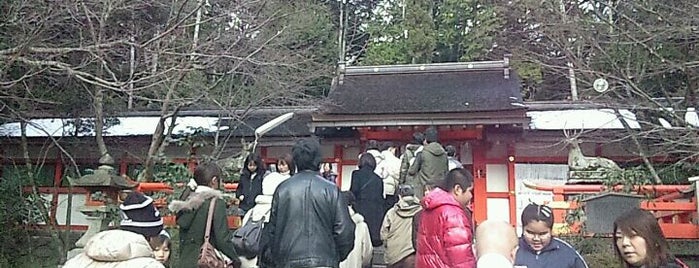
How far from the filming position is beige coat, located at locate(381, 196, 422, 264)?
5254 mm

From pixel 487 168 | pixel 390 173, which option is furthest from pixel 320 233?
pixel 487 168

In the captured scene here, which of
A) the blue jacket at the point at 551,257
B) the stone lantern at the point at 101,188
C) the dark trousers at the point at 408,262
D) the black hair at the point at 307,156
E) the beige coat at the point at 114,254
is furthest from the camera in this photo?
the stone lantern at the point at 101,188

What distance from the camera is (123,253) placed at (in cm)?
198

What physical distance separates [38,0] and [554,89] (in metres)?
14.1

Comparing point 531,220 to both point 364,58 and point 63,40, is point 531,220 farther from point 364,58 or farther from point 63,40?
point 364,58

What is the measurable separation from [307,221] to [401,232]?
1.92 metres

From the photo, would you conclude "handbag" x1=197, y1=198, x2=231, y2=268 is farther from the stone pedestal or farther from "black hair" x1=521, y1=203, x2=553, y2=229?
the stone pedestal

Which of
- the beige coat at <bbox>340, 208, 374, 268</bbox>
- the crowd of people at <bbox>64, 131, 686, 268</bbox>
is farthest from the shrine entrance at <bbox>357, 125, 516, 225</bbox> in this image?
the crowd of people at <bbox>64, 131, 686, 268</bbox>

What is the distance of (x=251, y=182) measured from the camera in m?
7.11

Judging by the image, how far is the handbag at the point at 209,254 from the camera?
3945mm

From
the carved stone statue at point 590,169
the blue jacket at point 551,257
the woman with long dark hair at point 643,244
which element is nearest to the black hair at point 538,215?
the blue jacket at point 551,257

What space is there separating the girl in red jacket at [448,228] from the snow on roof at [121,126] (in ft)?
30.5

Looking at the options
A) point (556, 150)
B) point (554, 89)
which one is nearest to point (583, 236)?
point (556, 150)

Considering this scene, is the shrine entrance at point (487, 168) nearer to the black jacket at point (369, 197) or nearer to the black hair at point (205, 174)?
the black jacket at point (369, 197)
